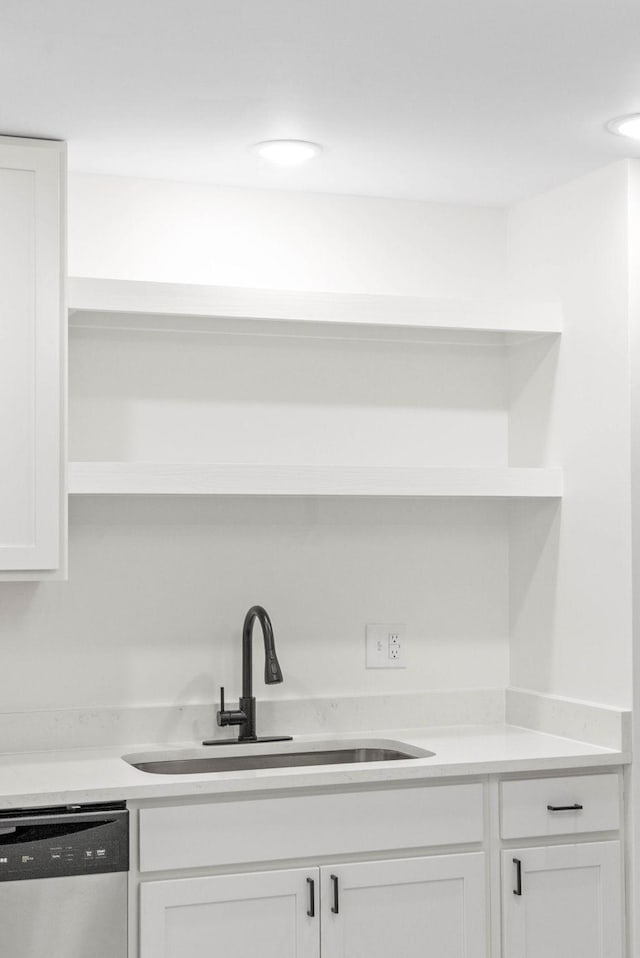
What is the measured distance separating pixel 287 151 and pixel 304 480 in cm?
80

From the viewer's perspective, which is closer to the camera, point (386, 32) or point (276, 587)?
point (386, 32)

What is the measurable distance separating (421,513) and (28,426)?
1157mm

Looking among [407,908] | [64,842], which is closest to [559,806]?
[407,908]

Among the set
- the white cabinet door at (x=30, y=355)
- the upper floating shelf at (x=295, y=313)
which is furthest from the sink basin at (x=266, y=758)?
the upper floating shelf at (x=295, y=313)

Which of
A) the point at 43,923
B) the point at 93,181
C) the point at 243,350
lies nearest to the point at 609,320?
the point at 243,350

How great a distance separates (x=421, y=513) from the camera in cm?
335

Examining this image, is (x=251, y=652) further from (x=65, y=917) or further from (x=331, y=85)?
(x=331, y=85)

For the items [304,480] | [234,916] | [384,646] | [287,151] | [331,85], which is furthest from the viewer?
[384,646]

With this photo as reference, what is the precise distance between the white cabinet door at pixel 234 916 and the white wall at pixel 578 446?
3.01 feet

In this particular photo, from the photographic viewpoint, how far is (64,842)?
8.06ft

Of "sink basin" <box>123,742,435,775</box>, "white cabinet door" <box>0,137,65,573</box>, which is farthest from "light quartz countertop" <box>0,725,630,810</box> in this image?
"white cabinet door" <box>0,137,65,573</box>

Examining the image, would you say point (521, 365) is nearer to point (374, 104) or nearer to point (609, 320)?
point (609, 320)

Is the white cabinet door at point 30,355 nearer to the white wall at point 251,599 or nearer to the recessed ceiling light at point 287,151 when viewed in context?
the white wall at point 251,599

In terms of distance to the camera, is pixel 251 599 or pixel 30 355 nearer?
pixel 30 355
